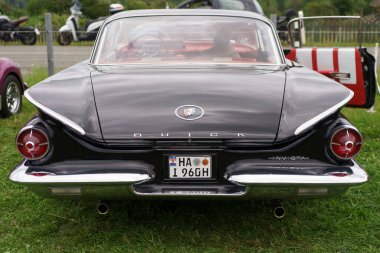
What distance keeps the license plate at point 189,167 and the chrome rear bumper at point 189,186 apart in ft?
0.20

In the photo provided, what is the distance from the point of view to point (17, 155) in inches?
208

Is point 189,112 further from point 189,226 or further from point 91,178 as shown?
point 189,226

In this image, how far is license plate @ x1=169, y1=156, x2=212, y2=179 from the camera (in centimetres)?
295

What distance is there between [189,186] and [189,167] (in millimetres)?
104

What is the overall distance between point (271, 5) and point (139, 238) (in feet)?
141

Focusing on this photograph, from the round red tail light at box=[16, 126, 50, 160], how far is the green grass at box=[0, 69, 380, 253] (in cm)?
62

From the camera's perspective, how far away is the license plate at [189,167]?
2.95 m


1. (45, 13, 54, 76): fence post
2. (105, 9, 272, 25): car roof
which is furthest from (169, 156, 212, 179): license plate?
(45, 13, 54, 76): fence post

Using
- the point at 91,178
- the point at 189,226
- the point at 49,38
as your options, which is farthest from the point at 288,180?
the point at 49,38

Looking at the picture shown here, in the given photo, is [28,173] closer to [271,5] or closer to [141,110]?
[141,110]

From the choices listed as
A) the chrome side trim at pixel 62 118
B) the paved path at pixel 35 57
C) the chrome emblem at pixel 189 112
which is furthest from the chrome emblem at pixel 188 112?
the paved path at pixel 35 57

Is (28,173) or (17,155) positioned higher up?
(28,173)

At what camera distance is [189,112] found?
9.91ft

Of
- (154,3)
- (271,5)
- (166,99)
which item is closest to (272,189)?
(166,99)
